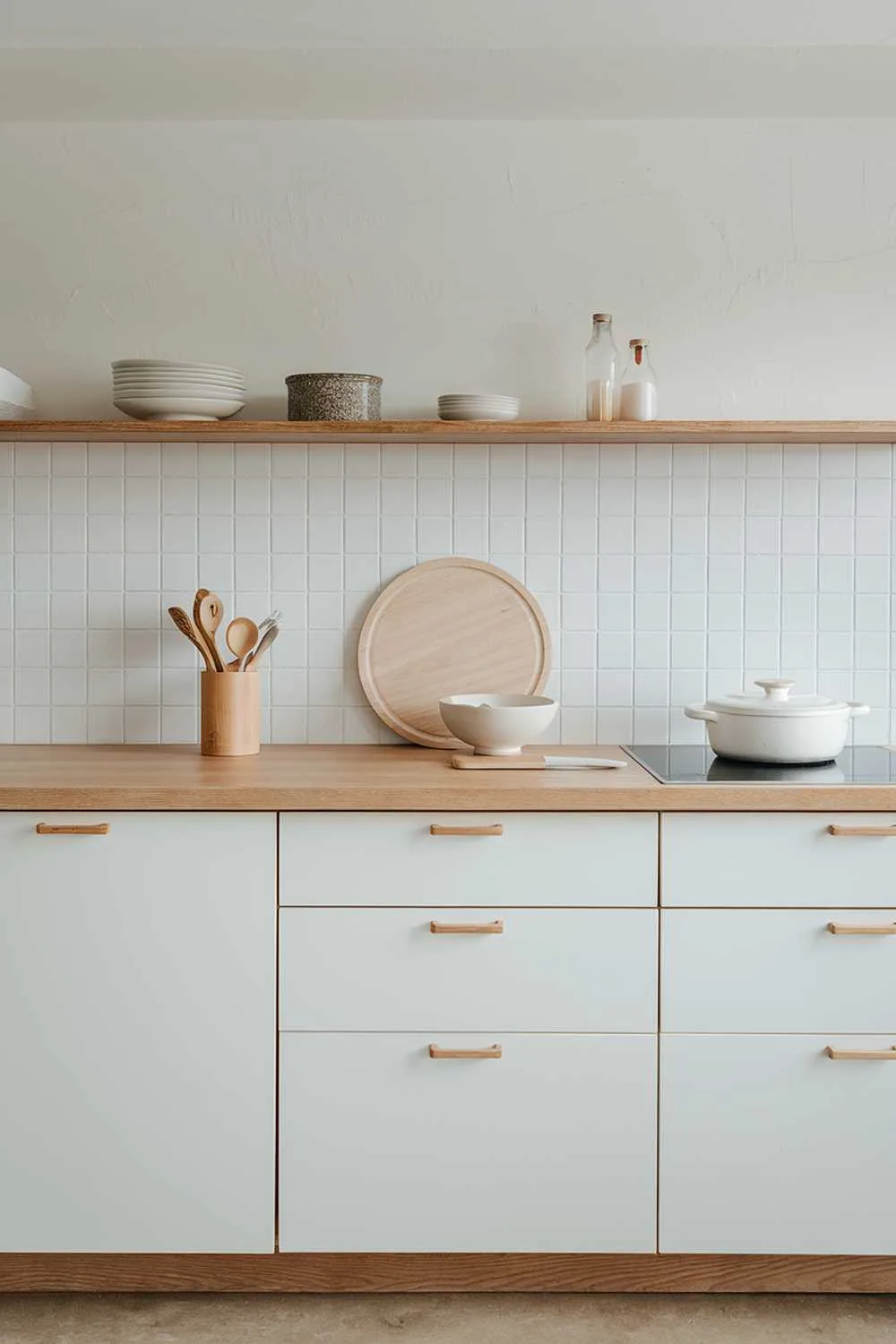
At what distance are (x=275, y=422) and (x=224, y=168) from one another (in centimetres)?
71

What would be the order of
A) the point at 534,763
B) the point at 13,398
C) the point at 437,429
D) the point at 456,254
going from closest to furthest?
the point at 534,763, the point at 437,429, the point at 13,398, the point at 456,254

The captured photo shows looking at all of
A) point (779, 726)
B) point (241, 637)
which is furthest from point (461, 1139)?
point (241, 637)

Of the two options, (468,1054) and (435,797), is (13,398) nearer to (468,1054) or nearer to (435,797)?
(435,797)

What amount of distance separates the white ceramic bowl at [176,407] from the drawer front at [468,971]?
106cm

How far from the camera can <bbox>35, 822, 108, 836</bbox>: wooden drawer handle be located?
2133 mm

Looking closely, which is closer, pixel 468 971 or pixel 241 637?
pixel 468 971

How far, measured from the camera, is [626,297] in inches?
108

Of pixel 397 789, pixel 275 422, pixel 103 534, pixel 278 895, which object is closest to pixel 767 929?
pixel 397 789

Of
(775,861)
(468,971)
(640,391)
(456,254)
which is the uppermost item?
(456,254)

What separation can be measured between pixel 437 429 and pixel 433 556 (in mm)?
381

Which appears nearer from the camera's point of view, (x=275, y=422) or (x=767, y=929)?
(x=767, y=929)

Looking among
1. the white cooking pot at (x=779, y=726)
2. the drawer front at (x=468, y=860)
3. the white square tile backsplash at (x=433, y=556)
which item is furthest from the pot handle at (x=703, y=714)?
the drawer front at (x=468, y=860)

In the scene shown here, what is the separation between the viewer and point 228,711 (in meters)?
2.51

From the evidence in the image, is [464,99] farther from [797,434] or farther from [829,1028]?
[829,1028]
